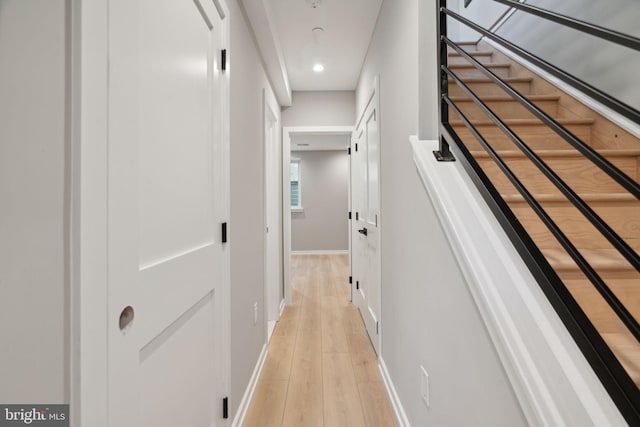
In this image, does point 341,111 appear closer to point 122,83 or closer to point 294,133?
point 294,133

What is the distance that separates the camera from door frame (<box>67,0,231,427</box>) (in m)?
0.53

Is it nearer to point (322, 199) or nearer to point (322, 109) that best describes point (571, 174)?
point (322, 109)

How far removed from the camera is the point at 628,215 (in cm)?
110

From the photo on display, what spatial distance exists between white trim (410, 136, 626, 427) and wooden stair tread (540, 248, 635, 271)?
0.28m

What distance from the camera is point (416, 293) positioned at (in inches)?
53.6

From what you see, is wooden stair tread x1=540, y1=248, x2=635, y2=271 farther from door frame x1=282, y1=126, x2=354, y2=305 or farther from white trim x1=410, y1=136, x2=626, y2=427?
door frame x1=282, y1=126, x2=354, y2=305

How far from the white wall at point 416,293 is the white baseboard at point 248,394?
860 mm

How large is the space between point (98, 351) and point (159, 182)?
0.44 metres

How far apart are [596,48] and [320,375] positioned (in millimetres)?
2477

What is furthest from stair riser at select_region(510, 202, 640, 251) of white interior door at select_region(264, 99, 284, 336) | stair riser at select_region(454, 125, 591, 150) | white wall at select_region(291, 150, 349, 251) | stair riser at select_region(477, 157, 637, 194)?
white wall at select_region(291, 150, 349, 251)

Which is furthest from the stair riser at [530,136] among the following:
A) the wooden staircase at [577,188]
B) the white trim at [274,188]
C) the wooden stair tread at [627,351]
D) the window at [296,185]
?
the window at [296,185]

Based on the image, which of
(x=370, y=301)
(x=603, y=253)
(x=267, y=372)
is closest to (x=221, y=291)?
(x=267, y=372)

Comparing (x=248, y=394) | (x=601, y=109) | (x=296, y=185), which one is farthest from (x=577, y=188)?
(x=296, y=185)
